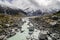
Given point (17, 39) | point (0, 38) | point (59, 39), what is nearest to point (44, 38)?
point (59, 39)

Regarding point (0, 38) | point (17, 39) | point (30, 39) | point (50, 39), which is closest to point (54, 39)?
point (50, 39)

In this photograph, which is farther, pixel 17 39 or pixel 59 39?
pixel 17 39

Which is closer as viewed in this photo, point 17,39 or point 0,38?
point 0,38

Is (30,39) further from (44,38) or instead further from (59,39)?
(59,39)

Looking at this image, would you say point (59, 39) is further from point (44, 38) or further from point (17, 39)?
point (17, 39)

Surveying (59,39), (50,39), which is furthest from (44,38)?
(59,39)

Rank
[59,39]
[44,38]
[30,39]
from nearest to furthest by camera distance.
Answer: [59,39]
[44,38]
[30,39]

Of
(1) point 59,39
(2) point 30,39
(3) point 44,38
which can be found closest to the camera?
(1) point 59,39
